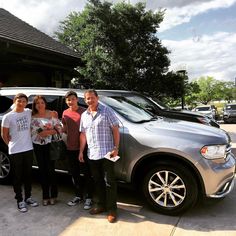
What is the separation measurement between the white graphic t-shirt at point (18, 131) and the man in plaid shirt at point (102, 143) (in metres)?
0.84

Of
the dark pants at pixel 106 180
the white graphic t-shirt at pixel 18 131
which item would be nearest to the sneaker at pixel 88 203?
the dark pants at pixel 106 180

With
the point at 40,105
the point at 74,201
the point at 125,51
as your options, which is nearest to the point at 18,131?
the point at 40,105

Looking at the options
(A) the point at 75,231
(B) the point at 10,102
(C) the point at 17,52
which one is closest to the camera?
(A) the point at 75,231

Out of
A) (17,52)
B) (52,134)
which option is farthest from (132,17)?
(52,134)

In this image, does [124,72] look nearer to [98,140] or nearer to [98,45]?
[98,45]

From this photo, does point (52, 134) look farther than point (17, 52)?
No

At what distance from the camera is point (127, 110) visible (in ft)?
16.9

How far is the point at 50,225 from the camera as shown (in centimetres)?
414

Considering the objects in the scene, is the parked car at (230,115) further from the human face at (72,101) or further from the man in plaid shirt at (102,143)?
the man in plaid shirt at (102,143)

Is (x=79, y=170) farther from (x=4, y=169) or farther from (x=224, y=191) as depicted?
(x=224, y=191)

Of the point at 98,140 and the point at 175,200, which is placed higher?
the point at 98,140

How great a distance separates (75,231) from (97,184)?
668 millimetres

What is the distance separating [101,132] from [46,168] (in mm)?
1122

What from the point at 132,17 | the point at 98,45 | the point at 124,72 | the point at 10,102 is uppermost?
the point at 132,17
